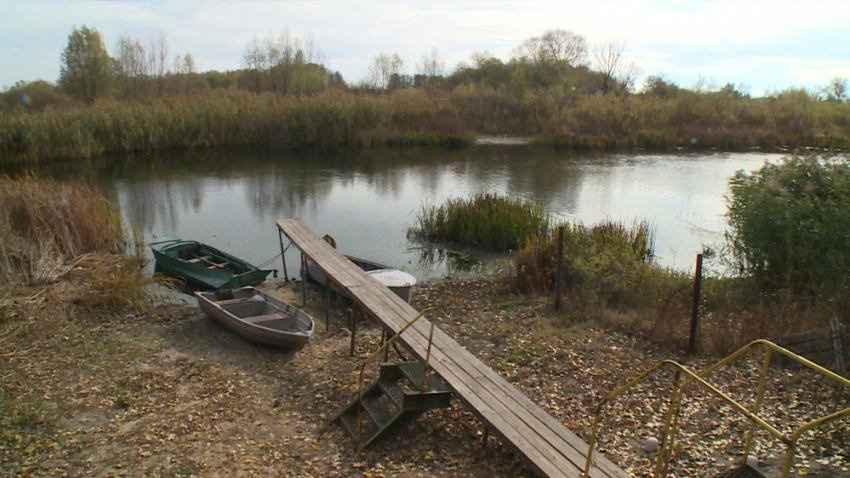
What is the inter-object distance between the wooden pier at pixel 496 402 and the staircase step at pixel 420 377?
0.15 m

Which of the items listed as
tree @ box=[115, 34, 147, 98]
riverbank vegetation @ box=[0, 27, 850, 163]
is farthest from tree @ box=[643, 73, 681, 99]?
tree @ box=[115, 34, 147, 98]

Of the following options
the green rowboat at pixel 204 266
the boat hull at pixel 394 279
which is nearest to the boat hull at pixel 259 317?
the boat hull at pixel 394 279

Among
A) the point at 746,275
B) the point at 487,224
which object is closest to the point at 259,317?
the point at 487,224

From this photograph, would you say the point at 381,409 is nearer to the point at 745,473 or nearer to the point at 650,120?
the point at 745,473

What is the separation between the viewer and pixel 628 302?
31.9 feet

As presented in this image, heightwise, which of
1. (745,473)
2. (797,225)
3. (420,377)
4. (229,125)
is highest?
(229,125)

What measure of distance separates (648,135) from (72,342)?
37319 millimetres

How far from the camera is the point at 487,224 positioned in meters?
15.2

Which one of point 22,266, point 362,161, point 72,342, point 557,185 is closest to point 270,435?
point 72,342

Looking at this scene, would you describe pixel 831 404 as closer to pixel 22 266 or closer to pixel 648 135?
pixel 22 266

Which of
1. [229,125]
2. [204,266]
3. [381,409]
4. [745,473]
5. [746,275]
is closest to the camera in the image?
[745,473]

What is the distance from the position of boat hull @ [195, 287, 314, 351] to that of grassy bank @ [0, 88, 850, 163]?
2322cm

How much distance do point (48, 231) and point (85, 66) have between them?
119ft

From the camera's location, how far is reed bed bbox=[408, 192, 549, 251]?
15.0 meters
